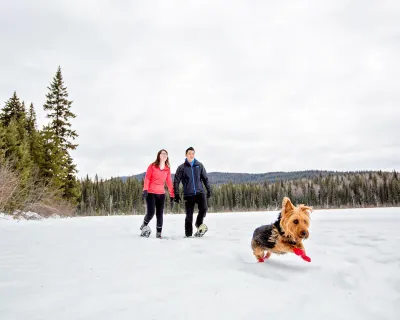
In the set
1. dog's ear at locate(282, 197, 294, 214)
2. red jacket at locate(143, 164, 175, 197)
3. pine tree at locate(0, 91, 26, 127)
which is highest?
pine tree at locate(0, 91, 26, 127)

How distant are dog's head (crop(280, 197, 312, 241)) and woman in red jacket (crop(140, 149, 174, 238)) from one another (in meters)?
3.68

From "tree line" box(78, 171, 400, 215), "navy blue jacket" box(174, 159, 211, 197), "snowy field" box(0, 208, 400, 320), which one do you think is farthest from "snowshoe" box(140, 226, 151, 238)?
"tree line" box(78, 171, 400, 215)

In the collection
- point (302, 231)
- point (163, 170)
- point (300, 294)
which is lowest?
point (300, 294)

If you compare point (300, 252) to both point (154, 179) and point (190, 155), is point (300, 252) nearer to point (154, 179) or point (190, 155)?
point (190, 155)

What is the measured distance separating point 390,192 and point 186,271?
330 feet

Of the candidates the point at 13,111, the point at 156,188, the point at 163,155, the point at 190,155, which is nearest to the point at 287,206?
the point at 190,155

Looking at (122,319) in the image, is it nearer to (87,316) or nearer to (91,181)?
(87,316)

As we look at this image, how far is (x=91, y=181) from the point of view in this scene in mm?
73188

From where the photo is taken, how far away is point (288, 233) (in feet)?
14.2

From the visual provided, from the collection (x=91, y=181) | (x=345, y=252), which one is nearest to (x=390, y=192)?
(x=91, y=181)

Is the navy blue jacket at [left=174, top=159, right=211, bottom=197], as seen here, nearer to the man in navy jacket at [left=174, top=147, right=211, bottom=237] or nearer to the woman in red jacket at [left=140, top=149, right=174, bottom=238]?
the man in navy jacket at [left=174, top=147, right=211, bottom=237]

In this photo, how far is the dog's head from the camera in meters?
4.22

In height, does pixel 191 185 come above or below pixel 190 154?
below

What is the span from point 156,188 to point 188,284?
4310 millimetres
